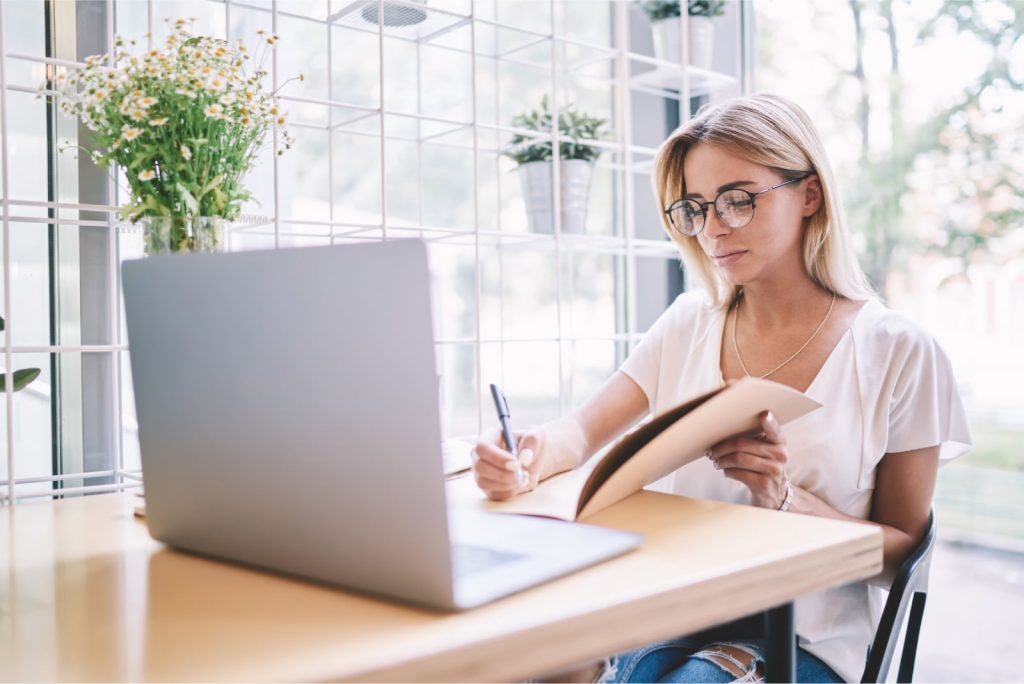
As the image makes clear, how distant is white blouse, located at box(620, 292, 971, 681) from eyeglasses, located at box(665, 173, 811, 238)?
0.24 m

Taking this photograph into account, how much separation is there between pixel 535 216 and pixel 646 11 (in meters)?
0.68

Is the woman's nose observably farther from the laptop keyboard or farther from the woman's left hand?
the laptop keyboard

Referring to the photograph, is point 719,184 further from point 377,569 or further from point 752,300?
point 377,569

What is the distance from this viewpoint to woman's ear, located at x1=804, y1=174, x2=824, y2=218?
1366 millimetres

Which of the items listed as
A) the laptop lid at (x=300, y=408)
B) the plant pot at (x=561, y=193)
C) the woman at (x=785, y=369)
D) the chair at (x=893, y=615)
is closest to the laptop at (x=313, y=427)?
the laptop lid at (x=300, y=408)

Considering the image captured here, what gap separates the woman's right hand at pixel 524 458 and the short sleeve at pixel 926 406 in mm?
475

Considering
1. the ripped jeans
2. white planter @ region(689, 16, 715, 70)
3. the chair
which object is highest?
white planter @ region(689, 16, 715, 70)

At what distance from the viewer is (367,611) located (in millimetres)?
558

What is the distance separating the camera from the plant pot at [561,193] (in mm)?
1858

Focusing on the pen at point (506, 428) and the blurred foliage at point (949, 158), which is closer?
the pen at point (506, 428)

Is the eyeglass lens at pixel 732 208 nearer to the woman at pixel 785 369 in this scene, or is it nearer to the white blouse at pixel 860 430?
the woman at pixel 785 369

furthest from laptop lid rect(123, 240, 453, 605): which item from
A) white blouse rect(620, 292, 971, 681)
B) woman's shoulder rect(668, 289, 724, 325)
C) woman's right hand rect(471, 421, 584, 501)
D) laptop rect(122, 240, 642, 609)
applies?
woman's shoulder rect(668, 289, 724, 325)

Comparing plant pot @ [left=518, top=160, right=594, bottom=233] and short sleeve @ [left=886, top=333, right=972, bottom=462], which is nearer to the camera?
short sleeve @ [left=886, top=333, right=972, bottom=462]

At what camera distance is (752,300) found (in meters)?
1.44
